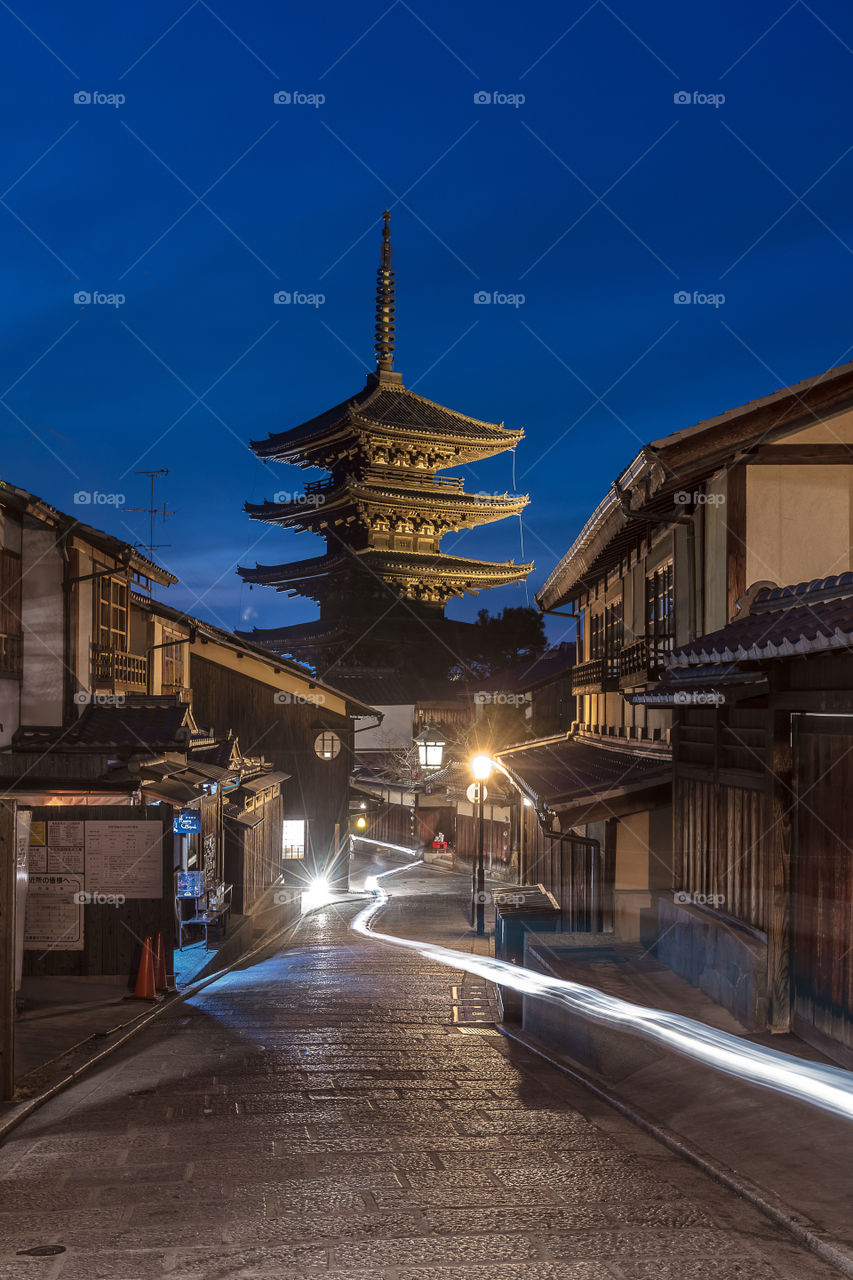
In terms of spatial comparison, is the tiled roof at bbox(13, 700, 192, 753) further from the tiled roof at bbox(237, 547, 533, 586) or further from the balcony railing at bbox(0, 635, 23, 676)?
the tiled roof at bbox(237, 547, 533, 586)

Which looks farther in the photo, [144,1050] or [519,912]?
[519,912]

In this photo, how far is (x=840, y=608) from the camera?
8.00 metres

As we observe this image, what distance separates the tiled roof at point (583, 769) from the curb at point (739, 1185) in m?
6.51

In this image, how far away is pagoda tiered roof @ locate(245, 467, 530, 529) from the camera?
160 ft

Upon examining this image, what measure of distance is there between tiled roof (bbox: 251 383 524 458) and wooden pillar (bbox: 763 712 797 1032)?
39.8 metres

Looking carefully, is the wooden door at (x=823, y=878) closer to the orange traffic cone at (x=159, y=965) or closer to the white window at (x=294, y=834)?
the orange traffic cone at (x=159, y=965)

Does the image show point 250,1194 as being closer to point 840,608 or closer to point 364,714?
point 840,608

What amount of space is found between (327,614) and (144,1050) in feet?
143

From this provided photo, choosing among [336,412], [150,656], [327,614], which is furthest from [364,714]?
[336,412]

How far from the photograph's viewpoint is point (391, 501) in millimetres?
48969

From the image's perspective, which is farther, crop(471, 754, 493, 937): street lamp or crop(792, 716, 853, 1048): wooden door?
crop(471, 754, 493, 937): street lamp

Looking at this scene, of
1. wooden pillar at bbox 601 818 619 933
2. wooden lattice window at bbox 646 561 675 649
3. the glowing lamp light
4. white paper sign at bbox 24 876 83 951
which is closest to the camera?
white paper sign at bbox 24 876 83 951

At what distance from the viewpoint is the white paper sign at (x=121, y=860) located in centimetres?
1386

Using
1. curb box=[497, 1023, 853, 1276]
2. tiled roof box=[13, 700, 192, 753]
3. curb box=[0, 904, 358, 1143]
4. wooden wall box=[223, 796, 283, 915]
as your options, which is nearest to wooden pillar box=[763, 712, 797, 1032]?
curb box=[497, 1023, 853, 1276]
